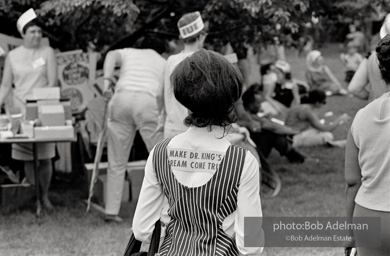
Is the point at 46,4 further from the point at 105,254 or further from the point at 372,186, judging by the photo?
the point at 372,186

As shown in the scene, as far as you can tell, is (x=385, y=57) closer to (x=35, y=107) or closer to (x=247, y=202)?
(x=247, y=202)

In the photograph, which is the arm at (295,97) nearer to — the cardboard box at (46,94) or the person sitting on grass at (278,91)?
the person sitting on grass at (278,91)

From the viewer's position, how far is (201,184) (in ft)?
8.91

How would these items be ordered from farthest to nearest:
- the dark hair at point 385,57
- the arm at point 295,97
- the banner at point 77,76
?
1. the arm at point 295,97
2. the banner at point 77,76
3. the dark hair at point 385,57

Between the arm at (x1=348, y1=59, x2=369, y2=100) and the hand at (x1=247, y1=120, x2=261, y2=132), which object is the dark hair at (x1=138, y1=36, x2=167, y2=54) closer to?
the hand at (x1=247, y1=120, x2=261, y2=132)

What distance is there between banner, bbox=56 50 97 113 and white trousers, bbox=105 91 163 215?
6.59 ft

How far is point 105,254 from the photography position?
6.18 metres

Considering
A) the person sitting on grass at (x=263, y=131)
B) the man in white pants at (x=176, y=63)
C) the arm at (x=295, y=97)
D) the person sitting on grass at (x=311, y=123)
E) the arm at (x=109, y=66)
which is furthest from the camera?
the arm at (x=295, y=97)

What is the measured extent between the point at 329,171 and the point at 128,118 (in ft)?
12.0

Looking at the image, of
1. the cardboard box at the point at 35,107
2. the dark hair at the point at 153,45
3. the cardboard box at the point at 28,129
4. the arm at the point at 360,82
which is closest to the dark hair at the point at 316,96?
the dark hair at the point at 153,45

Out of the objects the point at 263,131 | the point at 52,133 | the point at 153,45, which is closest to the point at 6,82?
the point at 52,133

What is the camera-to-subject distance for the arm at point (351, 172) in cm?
320

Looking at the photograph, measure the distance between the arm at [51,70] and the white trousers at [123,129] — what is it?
0.95 metres

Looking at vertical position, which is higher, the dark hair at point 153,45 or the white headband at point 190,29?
the white headband at point 190,29
